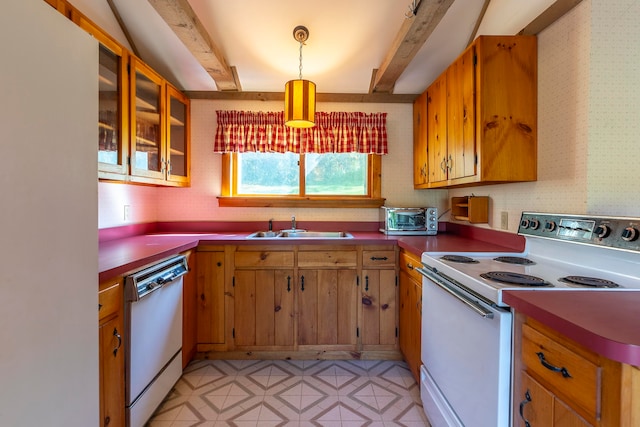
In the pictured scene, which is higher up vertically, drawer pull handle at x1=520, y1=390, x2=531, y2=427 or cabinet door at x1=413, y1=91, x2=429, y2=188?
cabinet door at x1=413, y1=91, x2=429, y2=188

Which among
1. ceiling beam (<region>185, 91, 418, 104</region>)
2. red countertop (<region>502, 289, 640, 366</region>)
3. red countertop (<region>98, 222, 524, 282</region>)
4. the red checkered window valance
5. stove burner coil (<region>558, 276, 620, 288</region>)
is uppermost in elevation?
ceiling beam (<region>185, 91, 418, 104</region>)

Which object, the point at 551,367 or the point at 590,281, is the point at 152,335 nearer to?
the point at 551,367

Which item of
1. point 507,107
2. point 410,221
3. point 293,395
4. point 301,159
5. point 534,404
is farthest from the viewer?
point 301,159

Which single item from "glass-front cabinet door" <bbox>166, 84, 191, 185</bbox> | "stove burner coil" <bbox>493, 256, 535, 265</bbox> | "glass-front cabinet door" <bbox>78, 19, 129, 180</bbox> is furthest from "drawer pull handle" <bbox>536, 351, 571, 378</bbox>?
"glass-front cabinet door" <bbox>166, 84, 191, 185</bbox>

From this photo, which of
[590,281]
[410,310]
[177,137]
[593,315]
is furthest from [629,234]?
[177,137]

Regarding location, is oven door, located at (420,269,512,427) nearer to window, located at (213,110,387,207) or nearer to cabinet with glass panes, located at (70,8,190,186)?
window, located at (213,110,387,207)

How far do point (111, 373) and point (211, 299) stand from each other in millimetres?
1008

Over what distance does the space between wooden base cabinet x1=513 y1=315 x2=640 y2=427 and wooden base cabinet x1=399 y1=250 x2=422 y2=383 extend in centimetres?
95

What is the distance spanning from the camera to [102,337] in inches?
50.8

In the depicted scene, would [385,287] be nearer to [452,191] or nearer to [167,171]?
[452,191]

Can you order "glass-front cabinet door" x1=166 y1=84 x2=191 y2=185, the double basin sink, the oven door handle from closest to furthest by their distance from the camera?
the oven door handle < "glass-front cabinet door" x1=166 y1=84 x2=191 y2=185 < the double basin sink

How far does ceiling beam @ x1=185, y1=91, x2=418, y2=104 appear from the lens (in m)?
2.89

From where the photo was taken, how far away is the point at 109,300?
1333mm

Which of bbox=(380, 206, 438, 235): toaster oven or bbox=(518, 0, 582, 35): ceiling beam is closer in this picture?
bbox=(518, 0, 582, 35): ceiling beam
